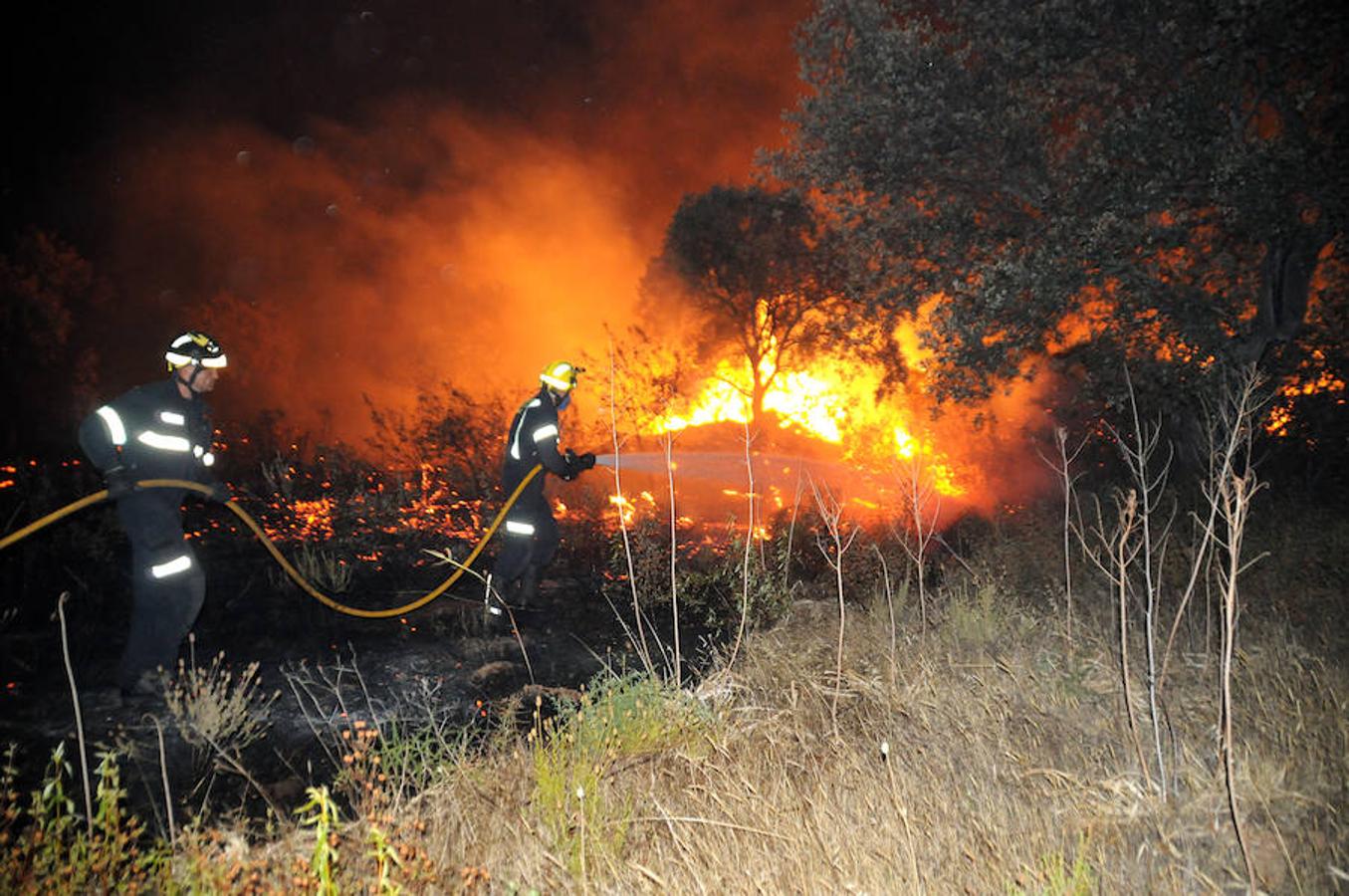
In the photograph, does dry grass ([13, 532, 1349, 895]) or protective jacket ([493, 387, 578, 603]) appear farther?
protective jacket ([493, 387, 578, 603])

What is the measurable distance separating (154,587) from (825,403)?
18623mm

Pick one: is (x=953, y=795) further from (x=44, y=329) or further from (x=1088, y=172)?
(x=44, y=329)

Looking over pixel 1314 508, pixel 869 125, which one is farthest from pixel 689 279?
pixel 1314 508

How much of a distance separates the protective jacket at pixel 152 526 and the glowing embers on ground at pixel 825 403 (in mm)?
12725

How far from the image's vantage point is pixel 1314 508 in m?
6.84

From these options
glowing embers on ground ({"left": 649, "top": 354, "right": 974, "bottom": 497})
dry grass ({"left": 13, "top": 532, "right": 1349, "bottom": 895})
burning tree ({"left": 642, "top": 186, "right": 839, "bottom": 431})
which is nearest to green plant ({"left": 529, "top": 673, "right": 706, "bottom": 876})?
dry grass ({"left": 13, "top": 532, "right": 1349, "bottom": 895})

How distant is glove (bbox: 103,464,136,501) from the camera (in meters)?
4.18

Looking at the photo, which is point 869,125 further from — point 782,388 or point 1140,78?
point 782,388

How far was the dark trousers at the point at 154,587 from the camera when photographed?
4379 millimetres

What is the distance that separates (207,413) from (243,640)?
1758 millimetres

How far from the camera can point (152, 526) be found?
439 centimetres

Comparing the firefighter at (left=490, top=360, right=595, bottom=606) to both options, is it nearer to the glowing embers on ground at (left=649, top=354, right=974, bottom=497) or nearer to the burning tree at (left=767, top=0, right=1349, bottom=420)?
the burning tree at (left=767, top=0, right=1349, bottom=420)

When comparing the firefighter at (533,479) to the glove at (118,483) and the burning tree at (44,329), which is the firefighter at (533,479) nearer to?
the glove at (118,483)

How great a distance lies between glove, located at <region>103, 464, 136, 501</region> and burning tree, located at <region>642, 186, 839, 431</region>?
17065mm
